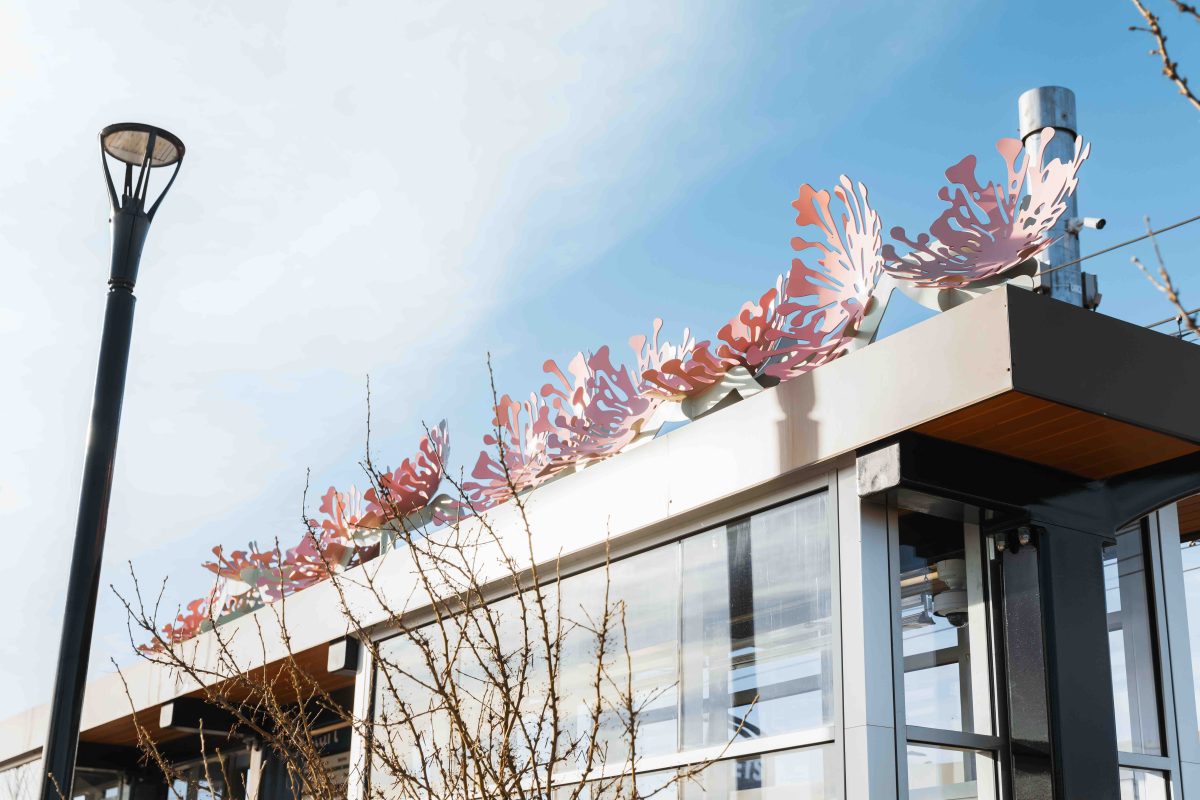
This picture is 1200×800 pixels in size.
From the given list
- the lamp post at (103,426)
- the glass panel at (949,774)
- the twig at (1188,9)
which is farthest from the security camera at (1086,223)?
the twig at (1188,9)

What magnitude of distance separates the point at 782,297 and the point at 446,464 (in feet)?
11.7

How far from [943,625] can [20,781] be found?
1241 cm

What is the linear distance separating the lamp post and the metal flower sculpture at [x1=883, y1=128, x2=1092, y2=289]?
3.62m

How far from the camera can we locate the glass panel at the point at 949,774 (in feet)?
18.5

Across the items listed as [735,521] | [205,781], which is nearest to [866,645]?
[735,521]

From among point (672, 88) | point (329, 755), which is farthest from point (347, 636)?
point (672, 88)

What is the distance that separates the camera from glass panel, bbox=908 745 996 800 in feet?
18.5

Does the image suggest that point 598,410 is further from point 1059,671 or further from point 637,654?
point 1059,671

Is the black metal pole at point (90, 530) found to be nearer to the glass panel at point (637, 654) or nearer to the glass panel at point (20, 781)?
the glass panel at point (637, 654)

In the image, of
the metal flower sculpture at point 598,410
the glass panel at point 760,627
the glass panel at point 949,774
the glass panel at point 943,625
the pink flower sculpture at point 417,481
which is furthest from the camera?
the pink flower sculpture at point 417,481

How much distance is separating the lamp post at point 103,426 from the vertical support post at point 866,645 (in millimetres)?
3180

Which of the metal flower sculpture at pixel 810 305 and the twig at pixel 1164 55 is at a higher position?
the metal flower sculpture at pixel 810 305

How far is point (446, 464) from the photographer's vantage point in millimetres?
9539

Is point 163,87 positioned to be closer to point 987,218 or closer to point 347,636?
point 347,636
